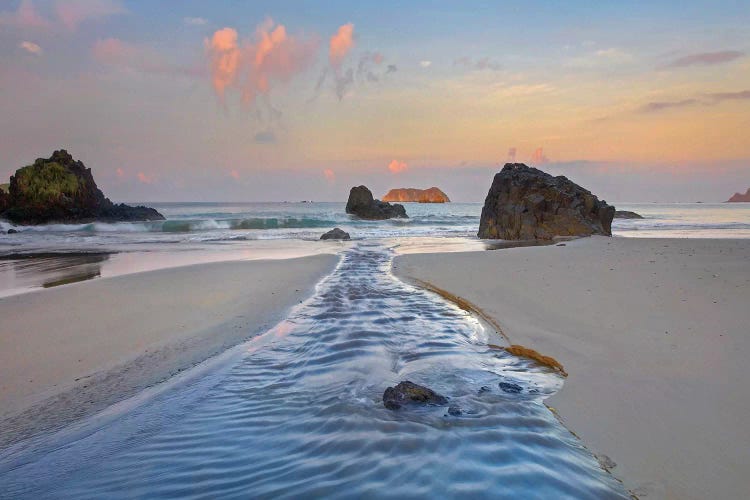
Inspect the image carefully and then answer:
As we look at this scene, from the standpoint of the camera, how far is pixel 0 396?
3.60m

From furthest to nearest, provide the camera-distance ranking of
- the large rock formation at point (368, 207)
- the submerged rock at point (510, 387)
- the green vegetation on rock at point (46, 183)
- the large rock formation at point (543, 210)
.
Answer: the large rock formation at point (368, 207) → the green vegetation on rock at point (46, 183) → the large rock formation at point (543, 210) → the submerged rock at point (510, 387)

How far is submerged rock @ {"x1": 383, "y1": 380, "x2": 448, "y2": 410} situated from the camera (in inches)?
132

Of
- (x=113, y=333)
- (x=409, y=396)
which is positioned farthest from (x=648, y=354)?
(x=113, y=333)

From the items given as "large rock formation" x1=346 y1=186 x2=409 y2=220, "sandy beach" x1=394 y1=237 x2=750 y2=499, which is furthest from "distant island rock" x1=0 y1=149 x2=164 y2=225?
"sandy beach" x1=394 y1=237 x2=750 y2=499

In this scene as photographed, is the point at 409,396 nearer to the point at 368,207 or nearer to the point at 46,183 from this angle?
the point at 46,183

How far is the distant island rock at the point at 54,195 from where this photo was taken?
109 ft

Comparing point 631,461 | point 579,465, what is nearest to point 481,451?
point 579,465

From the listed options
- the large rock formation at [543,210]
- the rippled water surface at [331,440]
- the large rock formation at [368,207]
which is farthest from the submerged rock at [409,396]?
the large rock formation at [368,207]

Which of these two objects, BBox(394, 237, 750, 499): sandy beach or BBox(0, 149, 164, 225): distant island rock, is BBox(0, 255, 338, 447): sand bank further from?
BBox(0, 149, 164, 225): distant island rock

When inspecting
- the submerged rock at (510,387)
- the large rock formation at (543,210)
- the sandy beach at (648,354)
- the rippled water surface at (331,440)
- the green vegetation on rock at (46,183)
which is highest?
the green vegetation on rock at (46,183)

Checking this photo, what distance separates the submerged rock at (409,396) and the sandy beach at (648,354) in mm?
863

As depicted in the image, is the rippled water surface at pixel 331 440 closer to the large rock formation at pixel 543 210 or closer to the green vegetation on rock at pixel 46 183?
the large rock formation at pixel 543 210

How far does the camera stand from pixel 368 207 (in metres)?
49.7

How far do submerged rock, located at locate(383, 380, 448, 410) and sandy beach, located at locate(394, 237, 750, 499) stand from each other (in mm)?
863
